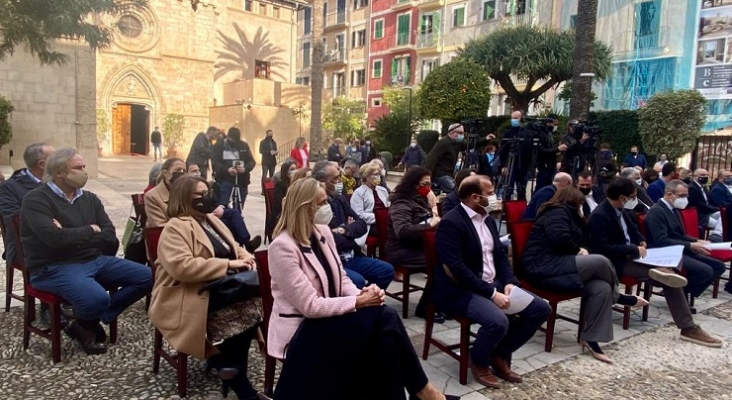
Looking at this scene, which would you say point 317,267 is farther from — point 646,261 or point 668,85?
point 668,85

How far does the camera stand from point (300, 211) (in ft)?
9.91

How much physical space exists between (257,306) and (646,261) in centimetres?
348

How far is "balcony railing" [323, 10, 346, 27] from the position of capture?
3862 centimetres

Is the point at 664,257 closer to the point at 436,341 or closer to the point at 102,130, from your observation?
the point at 436,341

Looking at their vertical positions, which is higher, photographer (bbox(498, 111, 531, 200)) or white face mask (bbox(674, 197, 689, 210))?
photographer (bbox(498, 111, 531, 200))

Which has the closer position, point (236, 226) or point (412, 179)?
point (236, 226)

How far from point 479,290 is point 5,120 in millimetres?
15632

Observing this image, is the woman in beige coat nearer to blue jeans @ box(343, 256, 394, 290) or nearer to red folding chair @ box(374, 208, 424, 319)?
blue jeans @ box(343, 256, 394, 290)

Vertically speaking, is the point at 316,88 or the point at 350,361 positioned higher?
the point at 316,88

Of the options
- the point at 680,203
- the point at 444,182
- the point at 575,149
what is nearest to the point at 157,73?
the point at 444,182

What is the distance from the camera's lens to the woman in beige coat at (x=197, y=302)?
325 centimetres

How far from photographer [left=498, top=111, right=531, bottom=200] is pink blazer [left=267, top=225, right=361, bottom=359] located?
18.5 feet

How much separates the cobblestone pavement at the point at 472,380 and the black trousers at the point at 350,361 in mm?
966

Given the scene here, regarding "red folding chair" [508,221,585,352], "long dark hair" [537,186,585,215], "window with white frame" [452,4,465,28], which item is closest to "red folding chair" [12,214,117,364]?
"red folding chair" [508,221,585,352]
